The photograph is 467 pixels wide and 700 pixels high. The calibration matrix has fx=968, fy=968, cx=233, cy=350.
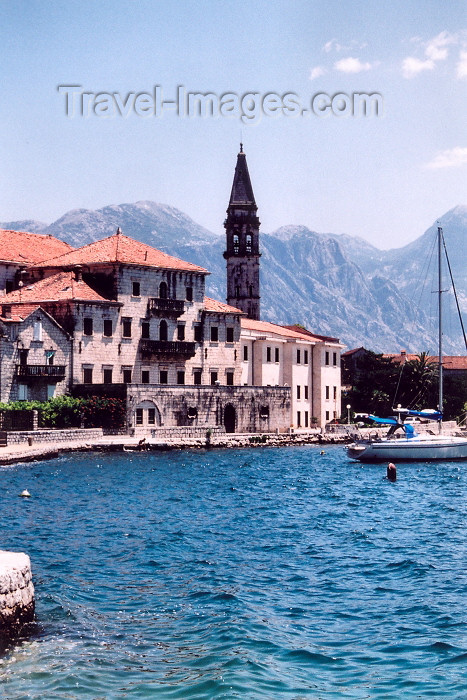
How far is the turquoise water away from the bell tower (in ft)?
181

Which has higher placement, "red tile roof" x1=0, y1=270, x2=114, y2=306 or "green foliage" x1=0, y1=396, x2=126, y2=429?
"red tile roof" x1=0, y1=270, x2=114, y2=306

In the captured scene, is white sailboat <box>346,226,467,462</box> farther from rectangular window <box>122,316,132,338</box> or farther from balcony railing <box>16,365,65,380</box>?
balcony railing <box>16,365,65,380</box>

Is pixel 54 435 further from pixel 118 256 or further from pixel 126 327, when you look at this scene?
pixel 118 256

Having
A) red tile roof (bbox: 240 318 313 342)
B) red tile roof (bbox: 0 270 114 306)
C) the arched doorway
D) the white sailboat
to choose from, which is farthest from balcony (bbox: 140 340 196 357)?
the white sailboat

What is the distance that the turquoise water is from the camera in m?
12.3

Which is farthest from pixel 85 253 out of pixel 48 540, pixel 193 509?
pixel 48 540

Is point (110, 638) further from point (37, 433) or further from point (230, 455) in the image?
point (230, 455)

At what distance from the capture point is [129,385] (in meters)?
56.6

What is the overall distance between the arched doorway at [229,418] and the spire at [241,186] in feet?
105

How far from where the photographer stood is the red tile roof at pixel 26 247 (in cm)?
6400

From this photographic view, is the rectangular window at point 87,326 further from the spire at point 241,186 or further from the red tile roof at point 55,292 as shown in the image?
the spire at point 241,186

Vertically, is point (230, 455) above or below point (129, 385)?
below

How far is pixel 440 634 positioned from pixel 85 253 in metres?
51.6

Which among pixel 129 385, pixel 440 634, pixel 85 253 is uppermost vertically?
pixel 85 253
